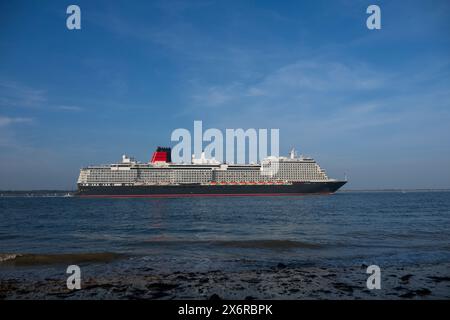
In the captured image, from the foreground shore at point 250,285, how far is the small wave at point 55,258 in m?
2.82

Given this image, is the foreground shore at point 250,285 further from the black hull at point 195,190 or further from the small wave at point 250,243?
the black hull at point 195,190

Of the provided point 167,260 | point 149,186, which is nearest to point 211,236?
point 167,260

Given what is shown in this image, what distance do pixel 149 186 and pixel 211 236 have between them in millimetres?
60413

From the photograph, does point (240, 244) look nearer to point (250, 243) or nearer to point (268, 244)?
point (250, 243)

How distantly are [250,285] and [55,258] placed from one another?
26.6ft

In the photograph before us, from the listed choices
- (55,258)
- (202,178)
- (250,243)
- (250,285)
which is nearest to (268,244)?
(250,243)

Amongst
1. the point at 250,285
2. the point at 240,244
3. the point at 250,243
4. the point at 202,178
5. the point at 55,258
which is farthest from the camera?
the point at 202,178

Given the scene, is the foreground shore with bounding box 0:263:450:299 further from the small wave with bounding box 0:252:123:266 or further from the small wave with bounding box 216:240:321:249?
the small wave with bounding box 216:240:321:249

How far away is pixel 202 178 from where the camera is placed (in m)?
82.0

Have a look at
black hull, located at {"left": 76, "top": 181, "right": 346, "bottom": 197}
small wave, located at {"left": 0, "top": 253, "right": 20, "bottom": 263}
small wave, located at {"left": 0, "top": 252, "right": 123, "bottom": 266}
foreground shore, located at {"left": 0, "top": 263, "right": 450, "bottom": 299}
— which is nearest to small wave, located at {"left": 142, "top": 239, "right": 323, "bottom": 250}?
small wave, located at {"left": 0, "top": 252, "right": 123, "bottom": 266}

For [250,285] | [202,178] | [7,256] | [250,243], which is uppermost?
[202,178]

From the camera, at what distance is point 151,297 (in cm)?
761

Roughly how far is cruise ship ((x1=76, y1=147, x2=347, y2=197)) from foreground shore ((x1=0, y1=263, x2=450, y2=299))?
67.3 m
